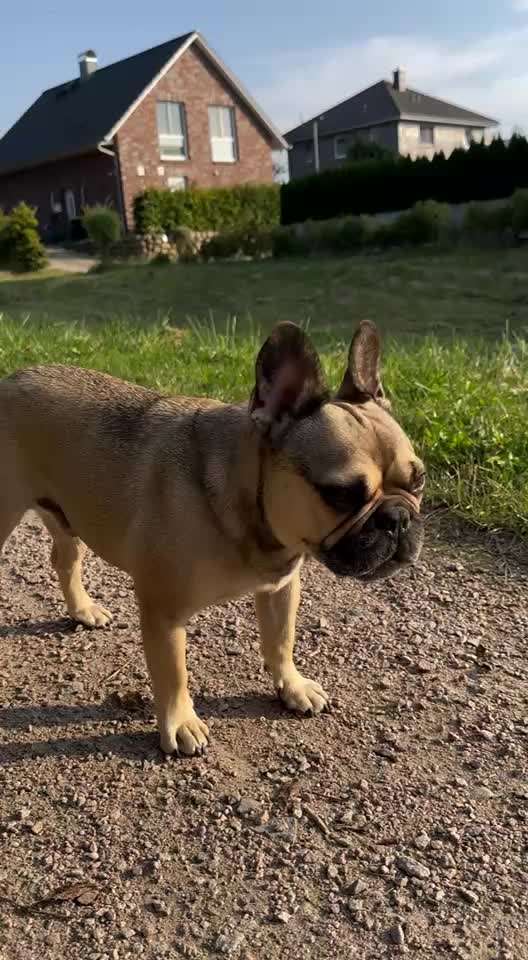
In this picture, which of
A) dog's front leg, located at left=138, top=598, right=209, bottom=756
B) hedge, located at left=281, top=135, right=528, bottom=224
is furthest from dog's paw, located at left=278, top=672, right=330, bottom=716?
hedge, located at left=281, top=135, right=528, bottom=224

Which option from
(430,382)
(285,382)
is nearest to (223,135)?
(430,382)

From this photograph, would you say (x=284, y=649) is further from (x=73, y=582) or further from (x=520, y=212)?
(x=520, y=212)

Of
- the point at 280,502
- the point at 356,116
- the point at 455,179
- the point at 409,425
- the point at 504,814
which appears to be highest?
the point at 356,116

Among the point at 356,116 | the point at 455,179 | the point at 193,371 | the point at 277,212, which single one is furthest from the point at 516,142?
the point at 356,116

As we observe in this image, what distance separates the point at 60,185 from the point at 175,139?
6998 mm

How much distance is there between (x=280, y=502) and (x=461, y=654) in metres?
1.30

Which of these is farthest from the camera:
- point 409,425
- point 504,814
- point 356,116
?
point 356,116

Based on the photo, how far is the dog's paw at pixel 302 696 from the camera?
128 inches

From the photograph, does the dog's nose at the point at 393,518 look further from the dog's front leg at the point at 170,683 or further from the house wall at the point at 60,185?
the house wall at the point at 60,185

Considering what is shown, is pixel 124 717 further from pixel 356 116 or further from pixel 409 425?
pixel 356 116

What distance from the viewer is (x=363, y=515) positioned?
8.68 ft

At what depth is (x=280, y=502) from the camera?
2758mm

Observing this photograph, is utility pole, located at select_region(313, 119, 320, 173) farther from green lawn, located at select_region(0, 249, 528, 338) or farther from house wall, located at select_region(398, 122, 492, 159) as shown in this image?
green lawn, located at select_region(0, 249, 528, 338)

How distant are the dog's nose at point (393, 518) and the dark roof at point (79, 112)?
44.8 metres
